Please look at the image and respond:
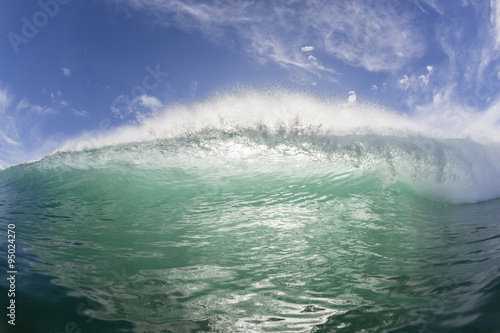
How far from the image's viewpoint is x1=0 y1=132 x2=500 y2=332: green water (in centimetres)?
215

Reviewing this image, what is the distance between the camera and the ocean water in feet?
7.13

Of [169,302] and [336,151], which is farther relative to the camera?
[336,151]

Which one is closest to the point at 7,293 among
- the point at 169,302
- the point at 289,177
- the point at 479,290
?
the point at 169,302

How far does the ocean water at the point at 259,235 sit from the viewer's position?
2.17 metres

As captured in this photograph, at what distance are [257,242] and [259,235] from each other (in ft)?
1.04

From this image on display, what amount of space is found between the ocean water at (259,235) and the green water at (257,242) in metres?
0.02

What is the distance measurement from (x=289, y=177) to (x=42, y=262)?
6.16 m

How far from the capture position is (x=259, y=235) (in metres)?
4.49

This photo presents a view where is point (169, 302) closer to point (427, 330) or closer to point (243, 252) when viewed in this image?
point (243, 252)

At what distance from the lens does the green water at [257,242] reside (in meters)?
2.15

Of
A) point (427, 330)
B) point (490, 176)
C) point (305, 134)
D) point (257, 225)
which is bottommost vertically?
point (427, 330)

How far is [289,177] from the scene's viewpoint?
312 inches

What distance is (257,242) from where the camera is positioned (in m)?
4.18

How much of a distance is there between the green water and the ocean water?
0.02m
